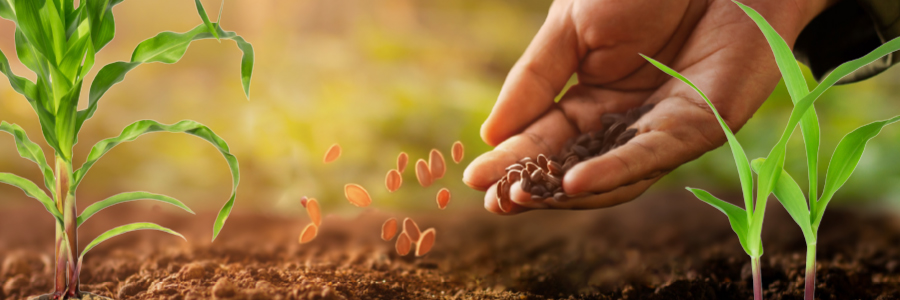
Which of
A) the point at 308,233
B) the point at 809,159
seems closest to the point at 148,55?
the point at 308,233

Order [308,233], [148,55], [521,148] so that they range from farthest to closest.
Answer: [308,233]
[521,148]
[148,55]

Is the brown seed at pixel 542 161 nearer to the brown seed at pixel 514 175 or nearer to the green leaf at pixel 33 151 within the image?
the brown seed at pixel 514 175

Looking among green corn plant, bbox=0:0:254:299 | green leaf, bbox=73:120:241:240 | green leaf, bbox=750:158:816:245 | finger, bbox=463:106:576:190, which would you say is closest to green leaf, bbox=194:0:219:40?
green corn plant, bbox=0:0:254:299

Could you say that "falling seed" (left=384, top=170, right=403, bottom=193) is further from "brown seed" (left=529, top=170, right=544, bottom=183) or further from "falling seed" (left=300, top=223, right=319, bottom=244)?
"brown seed" (left=529, top=170, right=544, bottom=183)

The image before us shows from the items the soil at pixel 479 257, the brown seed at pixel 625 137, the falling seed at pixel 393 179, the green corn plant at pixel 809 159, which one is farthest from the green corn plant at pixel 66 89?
the green corn plant at pixel 809 159

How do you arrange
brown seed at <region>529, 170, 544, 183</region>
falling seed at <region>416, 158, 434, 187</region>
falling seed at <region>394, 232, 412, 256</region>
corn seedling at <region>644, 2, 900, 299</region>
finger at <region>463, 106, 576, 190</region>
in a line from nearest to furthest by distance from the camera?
corn seedling at <region>644, 2, 900, 299</region> < brown seed at <region>529, 170, 544, 183</region> < finger at <region>463, 106, 576, 190</region> < falling seed at <region>394, 232, 412, 256</region> < falling seed at <region>416, 158, 434, 187</region>

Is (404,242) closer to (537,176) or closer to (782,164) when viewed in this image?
(537,176)
